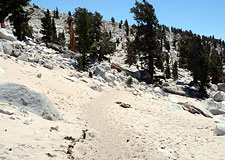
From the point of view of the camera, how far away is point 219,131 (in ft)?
28.1

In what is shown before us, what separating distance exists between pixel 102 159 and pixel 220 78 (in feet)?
145

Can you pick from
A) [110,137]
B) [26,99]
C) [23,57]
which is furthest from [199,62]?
[26,99]

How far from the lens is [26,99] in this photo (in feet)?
27.6

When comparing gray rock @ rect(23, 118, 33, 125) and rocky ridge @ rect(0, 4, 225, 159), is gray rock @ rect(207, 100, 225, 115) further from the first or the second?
gray rock @ rect(23, 118, 33, 125)

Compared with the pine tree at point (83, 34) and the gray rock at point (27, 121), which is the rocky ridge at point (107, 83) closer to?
the gray rock at point (27, 121)

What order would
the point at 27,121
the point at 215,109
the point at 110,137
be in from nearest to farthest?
1. the point at 27,121
2. the point at 110,137
3. the point at 215,109

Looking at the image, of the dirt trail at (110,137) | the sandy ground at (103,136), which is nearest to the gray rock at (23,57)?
the sandy ground at (103,136)

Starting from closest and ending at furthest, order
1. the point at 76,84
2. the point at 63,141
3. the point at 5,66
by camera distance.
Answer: the point at 63,141, the point at 5,66, the point at 76,84

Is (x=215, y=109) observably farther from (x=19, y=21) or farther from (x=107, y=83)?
(x=19, y=21)

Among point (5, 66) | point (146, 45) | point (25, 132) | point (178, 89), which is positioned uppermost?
point (146, 45)

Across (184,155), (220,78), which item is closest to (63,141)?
(184,155)

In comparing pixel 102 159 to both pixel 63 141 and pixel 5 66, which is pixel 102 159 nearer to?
pixel 63 141

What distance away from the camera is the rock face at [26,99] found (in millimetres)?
8031

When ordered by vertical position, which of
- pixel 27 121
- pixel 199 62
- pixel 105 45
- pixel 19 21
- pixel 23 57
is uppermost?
pixel 19 21
